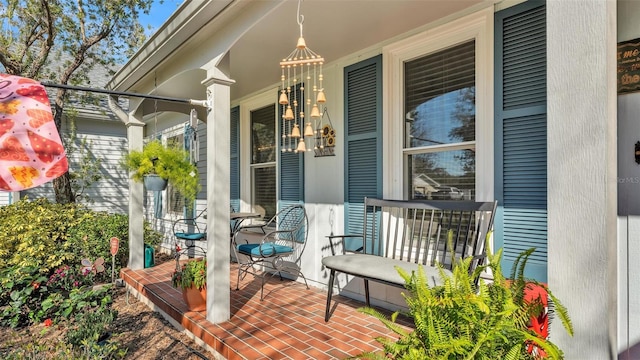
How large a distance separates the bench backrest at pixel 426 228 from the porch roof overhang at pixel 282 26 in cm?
145

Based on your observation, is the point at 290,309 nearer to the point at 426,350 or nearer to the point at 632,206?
the point at 426,350

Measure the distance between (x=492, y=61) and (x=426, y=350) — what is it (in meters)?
2.13

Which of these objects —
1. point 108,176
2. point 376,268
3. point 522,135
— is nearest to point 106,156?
point 108,176

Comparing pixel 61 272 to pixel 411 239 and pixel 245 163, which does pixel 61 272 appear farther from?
pixel 411 239

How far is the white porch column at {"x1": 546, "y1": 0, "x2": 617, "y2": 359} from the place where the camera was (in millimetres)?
1073

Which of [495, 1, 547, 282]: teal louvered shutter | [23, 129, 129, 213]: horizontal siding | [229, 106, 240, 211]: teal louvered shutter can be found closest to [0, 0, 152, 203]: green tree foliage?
[23, 129, 129, 213]: horizontal siding

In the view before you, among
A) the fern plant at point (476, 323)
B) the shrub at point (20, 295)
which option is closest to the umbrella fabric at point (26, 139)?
the fern plant at point (476, 323)

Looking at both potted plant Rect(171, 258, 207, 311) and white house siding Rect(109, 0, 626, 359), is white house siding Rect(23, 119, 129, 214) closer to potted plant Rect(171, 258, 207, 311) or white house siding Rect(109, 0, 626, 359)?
potted plant Rect(171, 258, 207, 311)

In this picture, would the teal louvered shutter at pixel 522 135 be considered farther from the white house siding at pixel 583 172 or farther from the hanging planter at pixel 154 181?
the hanging planter at pixel 154 181

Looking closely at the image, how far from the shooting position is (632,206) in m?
1.91

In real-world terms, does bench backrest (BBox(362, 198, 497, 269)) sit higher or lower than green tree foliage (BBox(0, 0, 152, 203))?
lower

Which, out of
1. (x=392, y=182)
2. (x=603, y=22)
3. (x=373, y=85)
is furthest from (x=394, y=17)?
(x=603, y=22)

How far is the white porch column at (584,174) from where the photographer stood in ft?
3.52

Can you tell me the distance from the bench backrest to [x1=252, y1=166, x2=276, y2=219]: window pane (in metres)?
1.79
